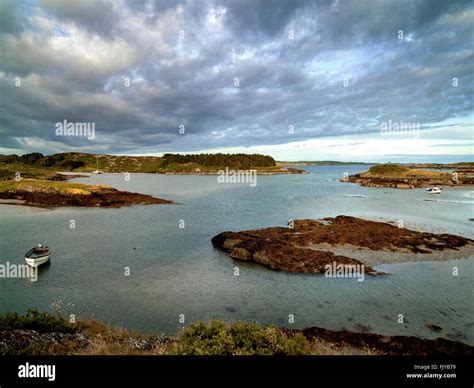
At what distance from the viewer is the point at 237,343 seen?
935cm

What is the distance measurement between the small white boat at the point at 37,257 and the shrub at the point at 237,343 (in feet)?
68.5

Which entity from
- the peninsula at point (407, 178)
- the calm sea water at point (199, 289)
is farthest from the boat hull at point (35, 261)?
the peninsula at point (407, 178)

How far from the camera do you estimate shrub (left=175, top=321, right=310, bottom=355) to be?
8.82 metres

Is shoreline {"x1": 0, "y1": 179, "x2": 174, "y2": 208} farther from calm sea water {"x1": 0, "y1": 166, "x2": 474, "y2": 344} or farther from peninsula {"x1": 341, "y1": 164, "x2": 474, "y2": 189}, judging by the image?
peninsula {"x1": 341, "y1": 164, "x2": 474, "y2": 189}

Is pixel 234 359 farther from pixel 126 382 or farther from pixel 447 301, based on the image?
pixel 447 301

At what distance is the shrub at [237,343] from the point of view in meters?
8.82

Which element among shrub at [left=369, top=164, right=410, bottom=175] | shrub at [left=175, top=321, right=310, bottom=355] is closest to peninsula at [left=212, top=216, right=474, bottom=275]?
shrub at [left=175, top=321, right=310, bottom=355]

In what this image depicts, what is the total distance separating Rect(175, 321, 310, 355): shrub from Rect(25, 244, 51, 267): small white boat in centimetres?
2088

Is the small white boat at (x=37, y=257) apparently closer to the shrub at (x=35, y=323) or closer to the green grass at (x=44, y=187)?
the shrub at (x=35, y=323)

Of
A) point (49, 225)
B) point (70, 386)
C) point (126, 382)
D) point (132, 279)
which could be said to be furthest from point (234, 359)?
point (49, 225)

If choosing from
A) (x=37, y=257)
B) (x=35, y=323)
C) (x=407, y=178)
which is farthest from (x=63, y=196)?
(x=407, y=178)

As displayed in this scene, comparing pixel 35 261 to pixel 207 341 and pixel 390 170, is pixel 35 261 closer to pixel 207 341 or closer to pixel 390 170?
pixel 207 341

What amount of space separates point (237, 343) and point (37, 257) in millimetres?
23037

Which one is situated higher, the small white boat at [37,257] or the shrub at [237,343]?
the shrub at [237,343]
